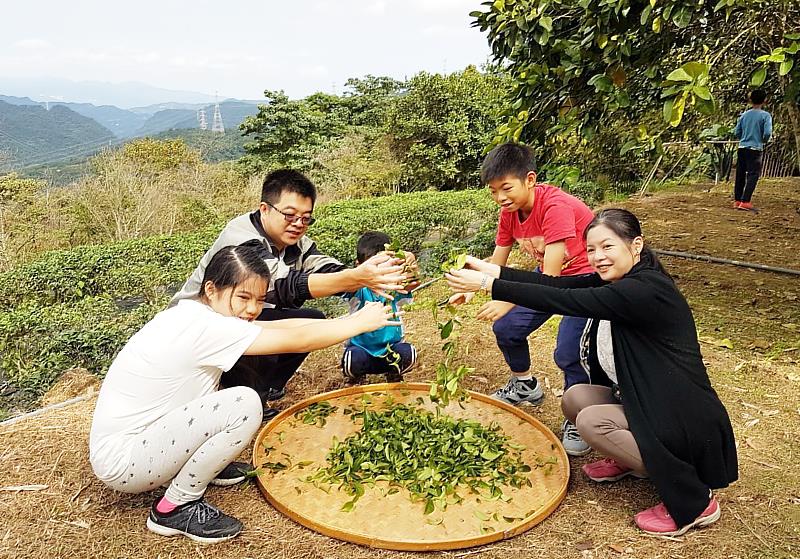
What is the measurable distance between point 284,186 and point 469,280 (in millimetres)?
1146

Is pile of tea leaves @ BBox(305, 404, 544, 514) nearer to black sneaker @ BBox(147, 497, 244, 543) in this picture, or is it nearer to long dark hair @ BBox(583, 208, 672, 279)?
black sneaker @ BBox(147, 497, 244, 543)

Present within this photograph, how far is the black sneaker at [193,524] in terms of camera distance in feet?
8.11

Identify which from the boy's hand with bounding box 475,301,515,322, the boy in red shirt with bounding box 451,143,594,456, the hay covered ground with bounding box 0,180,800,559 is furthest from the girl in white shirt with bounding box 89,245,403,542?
the boy in red shirt with bounding box 451,143,594,456

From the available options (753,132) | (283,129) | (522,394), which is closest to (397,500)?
(522,394)

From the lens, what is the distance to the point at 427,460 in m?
2.92

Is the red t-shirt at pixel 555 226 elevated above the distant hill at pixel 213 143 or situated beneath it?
elevated above

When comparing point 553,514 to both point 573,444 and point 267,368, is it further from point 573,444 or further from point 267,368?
point 267,368

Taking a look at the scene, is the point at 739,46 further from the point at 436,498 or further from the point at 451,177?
the point at 451,177

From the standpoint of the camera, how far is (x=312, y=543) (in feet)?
8.14

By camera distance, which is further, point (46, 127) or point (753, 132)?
point (46, 127)

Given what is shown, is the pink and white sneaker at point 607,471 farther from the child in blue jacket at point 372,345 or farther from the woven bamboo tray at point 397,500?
the child in blue jacket at point 372,345

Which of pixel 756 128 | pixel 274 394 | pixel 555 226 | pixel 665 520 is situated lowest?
pixel 274 394

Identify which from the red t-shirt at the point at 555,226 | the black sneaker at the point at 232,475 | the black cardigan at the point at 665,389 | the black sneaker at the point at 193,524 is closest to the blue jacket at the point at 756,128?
the red t-shirt at the point at 555,226

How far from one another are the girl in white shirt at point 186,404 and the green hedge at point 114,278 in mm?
2152
